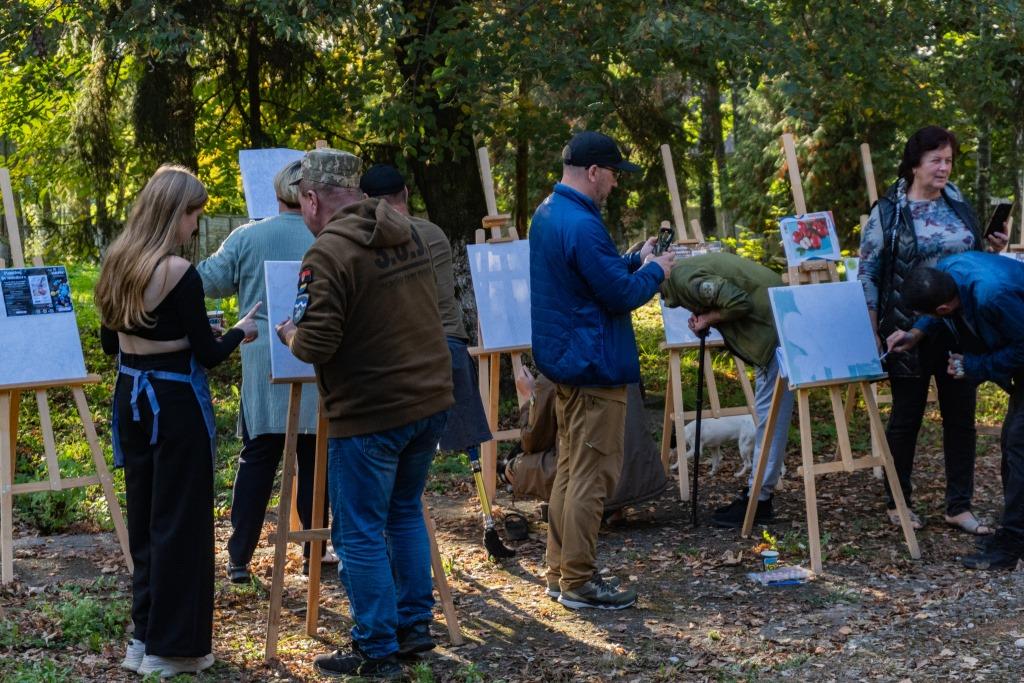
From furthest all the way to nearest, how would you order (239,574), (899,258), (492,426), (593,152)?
(492,426), (899,258), (239,574), (593,152)

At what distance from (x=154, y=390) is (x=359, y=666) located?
3.93 ft

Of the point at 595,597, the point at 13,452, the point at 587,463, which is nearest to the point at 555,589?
the point at 595,597

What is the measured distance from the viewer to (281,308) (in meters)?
4.21

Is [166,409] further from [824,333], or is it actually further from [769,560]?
[824,333]

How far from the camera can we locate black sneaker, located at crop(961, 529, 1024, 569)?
5156 mm

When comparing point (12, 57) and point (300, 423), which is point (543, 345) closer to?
point (300, 423)

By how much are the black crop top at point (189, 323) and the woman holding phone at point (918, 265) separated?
3.26m

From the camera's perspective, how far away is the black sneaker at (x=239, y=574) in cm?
510

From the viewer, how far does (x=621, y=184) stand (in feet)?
38.3

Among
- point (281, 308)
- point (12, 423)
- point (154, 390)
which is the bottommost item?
point (12, 423)

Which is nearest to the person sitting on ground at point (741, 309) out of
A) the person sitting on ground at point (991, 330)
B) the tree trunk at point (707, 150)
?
the person sitting on ground at point (991, 330)

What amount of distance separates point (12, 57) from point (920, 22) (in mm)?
5880

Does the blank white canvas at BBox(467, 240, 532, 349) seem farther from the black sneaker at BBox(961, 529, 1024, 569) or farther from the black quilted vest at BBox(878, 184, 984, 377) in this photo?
the black sneaker at BBox(961, 529, 1024, 569)

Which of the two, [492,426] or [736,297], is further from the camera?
[492,426]
